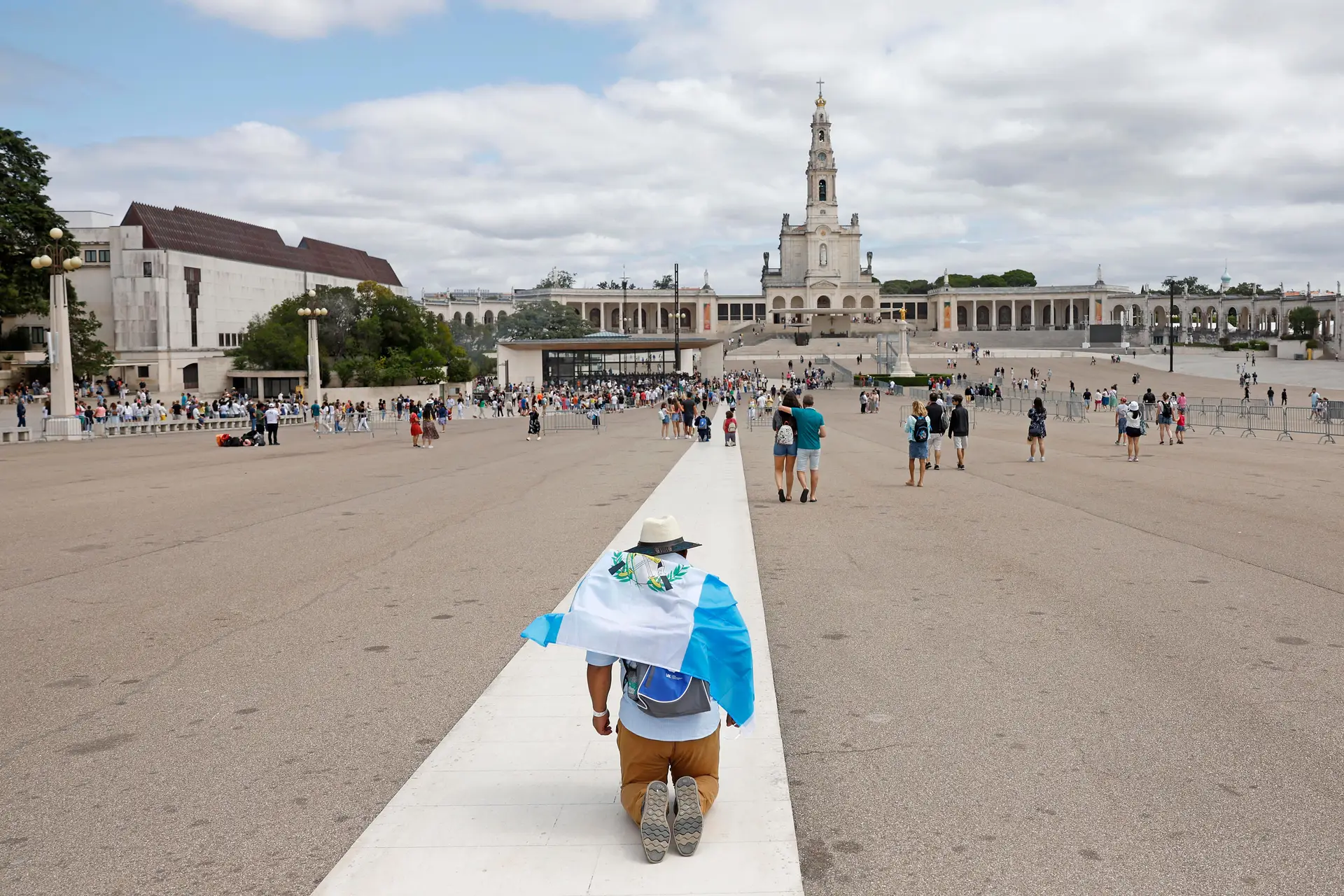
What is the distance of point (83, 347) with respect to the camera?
2527 inches

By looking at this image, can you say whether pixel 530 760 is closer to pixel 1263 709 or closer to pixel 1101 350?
pixel 1263 709

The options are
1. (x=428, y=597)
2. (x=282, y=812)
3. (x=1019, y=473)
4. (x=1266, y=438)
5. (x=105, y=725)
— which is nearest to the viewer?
(x=282, y=812)

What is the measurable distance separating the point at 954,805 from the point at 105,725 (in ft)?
15.4

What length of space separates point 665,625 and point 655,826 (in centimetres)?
79

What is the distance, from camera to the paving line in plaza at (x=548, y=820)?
13.4 ft

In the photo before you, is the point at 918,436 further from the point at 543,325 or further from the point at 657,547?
the point at 543,325

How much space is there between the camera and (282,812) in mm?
4840

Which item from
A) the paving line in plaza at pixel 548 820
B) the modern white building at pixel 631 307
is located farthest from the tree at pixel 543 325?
the paving line in plaza at pixel 548 820

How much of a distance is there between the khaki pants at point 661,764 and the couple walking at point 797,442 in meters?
11.0

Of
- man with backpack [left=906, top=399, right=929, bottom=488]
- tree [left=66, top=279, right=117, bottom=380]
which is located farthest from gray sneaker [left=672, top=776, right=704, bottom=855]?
tree [left=66, top=279, right=117, bottom=380]

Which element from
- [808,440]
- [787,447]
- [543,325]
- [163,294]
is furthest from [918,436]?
[543,325]

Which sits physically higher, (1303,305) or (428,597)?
(1303,305)

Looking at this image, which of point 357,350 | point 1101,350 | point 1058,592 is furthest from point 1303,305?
point 1058,592

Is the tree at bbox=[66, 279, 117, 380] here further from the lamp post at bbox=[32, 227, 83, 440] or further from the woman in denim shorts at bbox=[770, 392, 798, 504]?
the woman in denim shorts at bbox=[770, 392, 798, 504]
